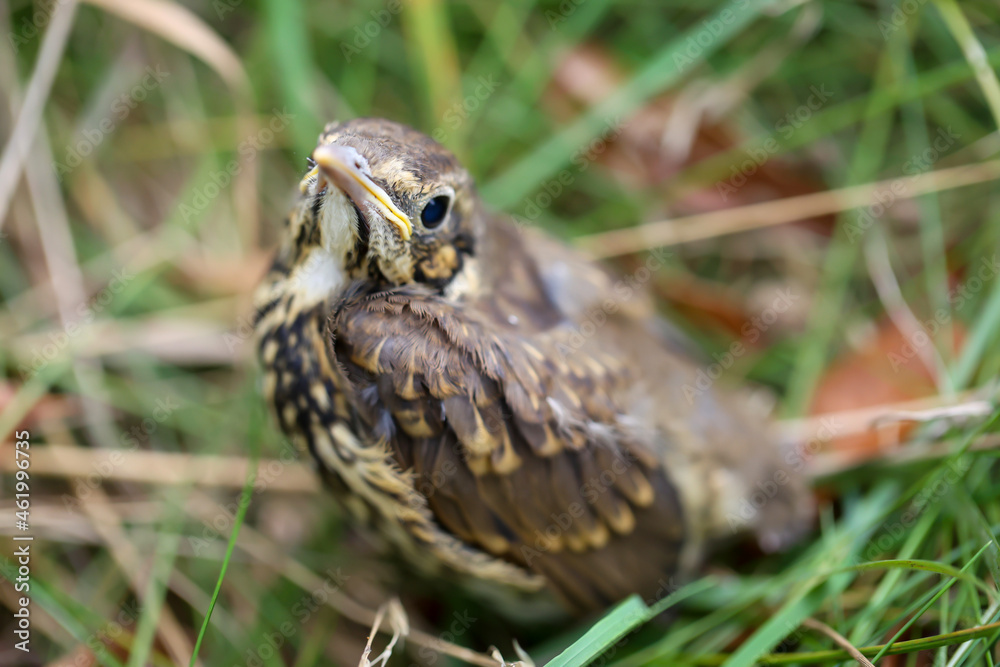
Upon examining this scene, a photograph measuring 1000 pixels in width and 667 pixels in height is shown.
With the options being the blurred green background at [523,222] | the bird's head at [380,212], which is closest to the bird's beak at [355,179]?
the bird's head at [380,212]

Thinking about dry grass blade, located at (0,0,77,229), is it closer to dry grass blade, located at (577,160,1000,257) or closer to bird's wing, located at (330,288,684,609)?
bird's wing, located at (330,288,684,609)

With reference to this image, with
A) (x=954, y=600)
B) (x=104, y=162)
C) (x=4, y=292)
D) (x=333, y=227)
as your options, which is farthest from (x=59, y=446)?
(x=954, y=600)

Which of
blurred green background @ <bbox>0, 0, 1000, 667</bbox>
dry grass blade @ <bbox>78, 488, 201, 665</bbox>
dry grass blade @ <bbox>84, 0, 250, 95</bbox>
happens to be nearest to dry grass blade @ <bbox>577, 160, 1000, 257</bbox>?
blurred green background @ <bbox>0, 0, 1000, 667</bbox>

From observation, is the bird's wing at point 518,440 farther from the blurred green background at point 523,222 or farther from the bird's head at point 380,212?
the blurred green background at point 523,222

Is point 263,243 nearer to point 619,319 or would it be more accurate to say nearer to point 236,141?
point 236,141

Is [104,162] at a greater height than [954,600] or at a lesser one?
greater

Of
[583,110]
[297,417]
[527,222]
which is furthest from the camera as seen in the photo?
[583,110]
